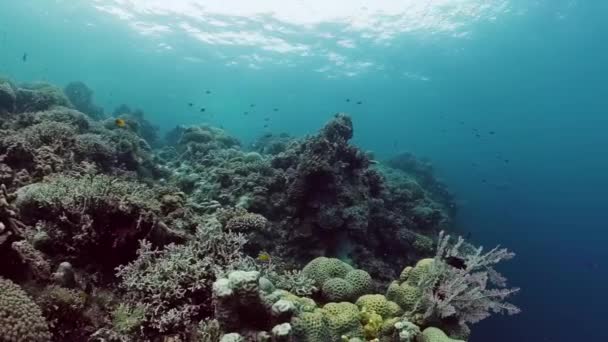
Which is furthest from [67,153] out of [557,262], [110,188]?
[557,262]

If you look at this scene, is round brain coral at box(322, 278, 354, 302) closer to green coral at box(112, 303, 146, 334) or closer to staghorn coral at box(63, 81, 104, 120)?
green coral at box(112, 303, 146, 334)

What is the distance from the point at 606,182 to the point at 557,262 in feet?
134

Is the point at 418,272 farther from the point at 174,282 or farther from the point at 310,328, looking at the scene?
the point at 174,282

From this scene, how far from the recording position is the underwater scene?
4.76 metres

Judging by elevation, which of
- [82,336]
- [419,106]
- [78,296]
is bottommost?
[82,336]

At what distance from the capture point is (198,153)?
671 inches

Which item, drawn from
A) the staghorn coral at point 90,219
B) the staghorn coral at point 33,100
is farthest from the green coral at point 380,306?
the staghorn coral at point 33,100

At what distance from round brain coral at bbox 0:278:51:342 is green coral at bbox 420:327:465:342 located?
4.45 m

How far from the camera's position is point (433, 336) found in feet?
16.5

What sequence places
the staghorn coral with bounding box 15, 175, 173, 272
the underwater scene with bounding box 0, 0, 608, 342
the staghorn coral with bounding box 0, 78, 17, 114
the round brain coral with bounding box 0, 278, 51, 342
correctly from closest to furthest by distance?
1. the round brain coral with bounding box 0, 278, 51, 342
2. the underwater scene with bounding box 0, 0, 608, 342
3. the staghorn coral with bounding box 15, 175, 173, 272
4. the staghorn coral with bounding box 0, 78, 17, 114

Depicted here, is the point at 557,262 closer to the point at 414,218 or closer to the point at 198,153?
the point at 414,218

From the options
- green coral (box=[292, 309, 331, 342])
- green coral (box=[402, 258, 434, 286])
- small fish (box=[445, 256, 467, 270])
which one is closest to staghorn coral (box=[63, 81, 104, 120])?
green coral (box=[402, 258, 434, 286])

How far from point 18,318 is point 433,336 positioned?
4.76m

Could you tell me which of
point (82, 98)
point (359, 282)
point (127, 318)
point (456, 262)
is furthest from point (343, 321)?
point (82, 98)
